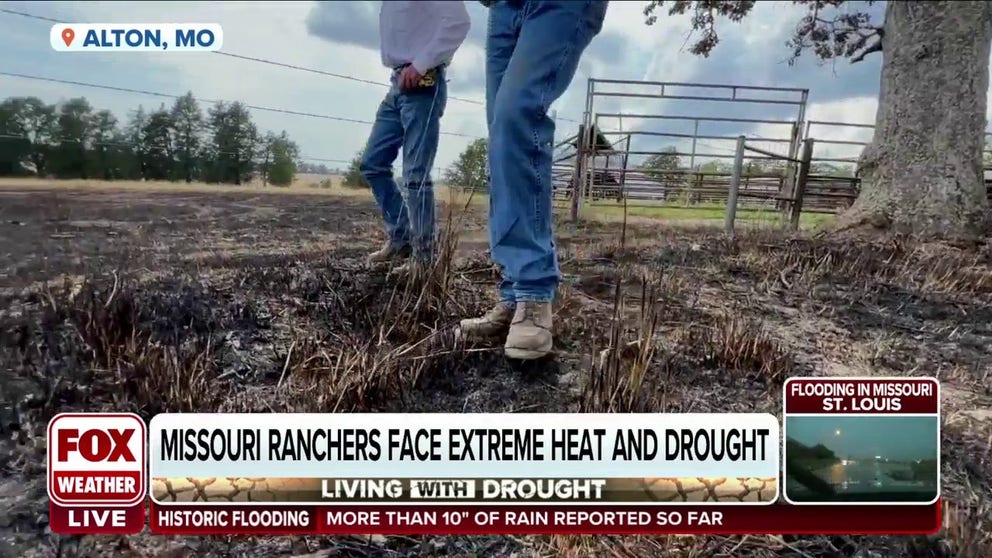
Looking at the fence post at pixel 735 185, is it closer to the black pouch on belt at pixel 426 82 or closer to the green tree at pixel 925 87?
the green tree at pixel 925 87

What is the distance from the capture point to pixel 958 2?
1.01m

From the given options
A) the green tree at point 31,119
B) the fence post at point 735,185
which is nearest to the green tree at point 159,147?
the green tree at point 31,119

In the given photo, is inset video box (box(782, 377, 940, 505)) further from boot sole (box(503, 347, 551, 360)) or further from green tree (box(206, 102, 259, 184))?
green tree (box(206, 102, 259, 184))

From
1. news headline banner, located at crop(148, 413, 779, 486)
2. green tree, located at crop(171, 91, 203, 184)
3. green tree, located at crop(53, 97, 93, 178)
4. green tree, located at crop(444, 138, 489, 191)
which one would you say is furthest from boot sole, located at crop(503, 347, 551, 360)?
green tree, located at crop(53, 97, 93, 178)

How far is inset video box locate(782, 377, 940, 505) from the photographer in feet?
2.26

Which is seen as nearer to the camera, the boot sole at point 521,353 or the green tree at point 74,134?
the green tree at point 74,134

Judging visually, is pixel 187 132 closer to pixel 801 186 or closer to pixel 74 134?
pixel 74 134

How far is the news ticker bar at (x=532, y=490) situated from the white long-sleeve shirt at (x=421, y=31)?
0.50 meters

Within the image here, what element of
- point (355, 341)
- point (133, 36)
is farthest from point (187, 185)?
point (355, 341)

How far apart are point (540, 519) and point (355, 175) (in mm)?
480

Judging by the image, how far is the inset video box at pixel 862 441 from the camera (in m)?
0.69

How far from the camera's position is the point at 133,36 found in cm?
70

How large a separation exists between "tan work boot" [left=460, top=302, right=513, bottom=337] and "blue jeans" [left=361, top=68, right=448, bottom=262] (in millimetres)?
158

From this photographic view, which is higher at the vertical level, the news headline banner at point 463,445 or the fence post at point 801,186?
the fence post at point 801,186
